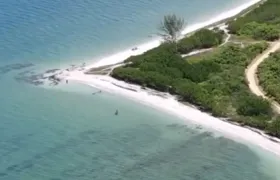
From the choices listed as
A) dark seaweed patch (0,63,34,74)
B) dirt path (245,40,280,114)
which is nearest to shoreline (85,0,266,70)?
dark seaweed patch (0,63,34,74)

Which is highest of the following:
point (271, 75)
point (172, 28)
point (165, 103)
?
point (172, 28)

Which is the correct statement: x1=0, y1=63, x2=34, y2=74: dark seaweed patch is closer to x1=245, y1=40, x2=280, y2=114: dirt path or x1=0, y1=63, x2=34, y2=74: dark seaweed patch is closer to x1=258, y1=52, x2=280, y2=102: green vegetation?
x1=245, y1=40, x2=280, y2=114: dirt path

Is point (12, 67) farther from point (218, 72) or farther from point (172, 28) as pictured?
point (218, 72)

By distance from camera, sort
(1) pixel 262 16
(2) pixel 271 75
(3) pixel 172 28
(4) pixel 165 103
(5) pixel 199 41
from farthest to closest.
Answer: (1) pixel 262 16 → (3) pixel 172 28 → (5) pixel 199 41 → (2) pixel 271 75 → (4) pixel 165 103

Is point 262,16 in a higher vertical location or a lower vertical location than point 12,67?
higher

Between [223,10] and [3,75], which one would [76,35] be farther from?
[223,10]

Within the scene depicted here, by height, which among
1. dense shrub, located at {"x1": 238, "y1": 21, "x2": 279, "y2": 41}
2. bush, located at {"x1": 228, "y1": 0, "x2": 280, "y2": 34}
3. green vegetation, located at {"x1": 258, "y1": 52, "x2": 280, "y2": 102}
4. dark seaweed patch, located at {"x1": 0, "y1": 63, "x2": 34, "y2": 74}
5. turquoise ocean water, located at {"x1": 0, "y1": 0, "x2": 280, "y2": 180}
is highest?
bush, located at {"x1": 228, "y1": 0, "x2": 280, "y2": 34}

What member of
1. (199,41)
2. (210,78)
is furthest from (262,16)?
(210,78)

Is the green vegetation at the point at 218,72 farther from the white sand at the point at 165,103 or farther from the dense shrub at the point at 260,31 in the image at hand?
the white sand at the point at 165,103
